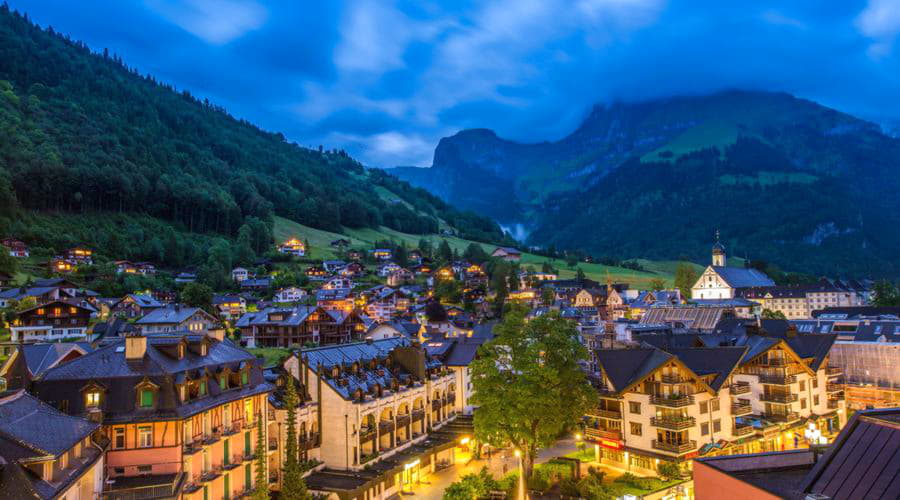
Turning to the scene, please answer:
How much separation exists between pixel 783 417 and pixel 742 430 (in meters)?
6.58

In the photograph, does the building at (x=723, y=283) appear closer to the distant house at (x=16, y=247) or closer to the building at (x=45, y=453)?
the building at (x=45, y=453)

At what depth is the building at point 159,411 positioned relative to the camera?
2766 cm

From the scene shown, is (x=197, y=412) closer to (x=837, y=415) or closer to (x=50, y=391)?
(x=50, y=391)

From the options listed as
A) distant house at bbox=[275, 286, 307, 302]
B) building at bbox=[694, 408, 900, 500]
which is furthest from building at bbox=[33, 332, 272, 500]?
distant house at bbox=[275, 286, 307, 302]

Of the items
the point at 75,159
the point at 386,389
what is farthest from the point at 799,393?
the point at 75,159

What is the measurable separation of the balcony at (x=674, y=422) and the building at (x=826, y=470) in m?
22.6

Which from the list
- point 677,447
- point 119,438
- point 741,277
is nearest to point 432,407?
point 677,447

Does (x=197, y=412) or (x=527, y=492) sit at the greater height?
(x=197, y=412)

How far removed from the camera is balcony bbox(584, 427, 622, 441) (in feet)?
150

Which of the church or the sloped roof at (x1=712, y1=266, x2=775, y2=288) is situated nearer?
the church

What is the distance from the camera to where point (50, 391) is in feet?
91.5

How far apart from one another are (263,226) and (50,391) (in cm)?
16924

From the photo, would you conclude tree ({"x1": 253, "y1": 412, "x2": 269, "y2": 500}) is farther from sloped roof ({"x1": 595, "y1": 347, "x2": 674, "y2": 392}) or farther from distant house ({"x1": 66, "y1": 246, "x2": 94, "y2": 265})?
distant house ({"x1": 66, "y1": 246, "x2": 94, "y2": 265})

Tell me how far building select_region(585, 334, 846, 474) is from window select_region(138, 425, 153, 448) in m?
32.7
